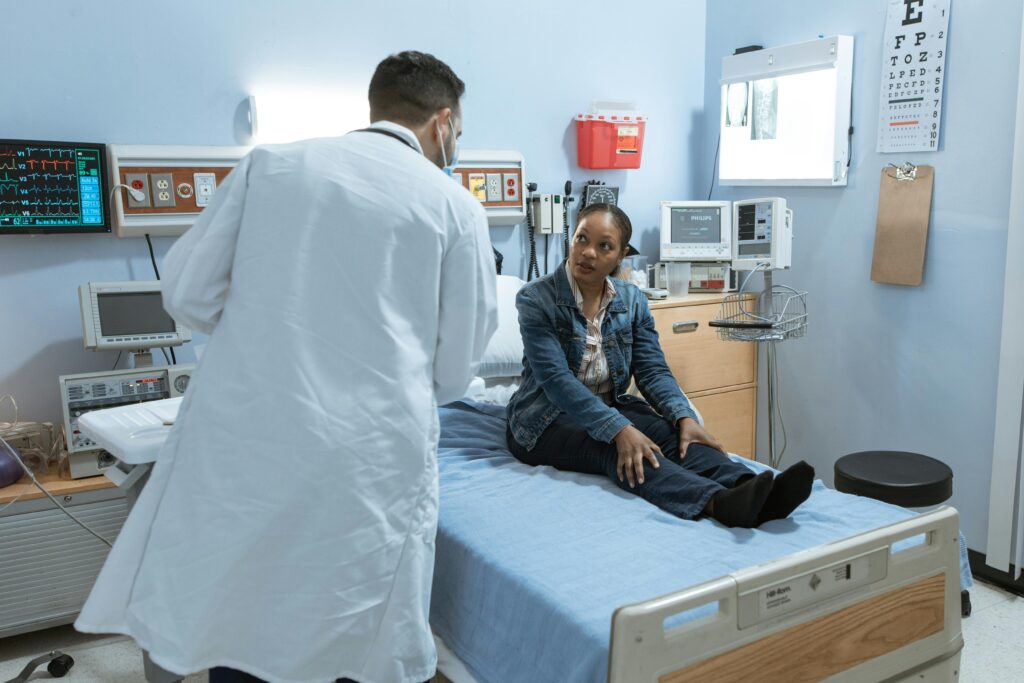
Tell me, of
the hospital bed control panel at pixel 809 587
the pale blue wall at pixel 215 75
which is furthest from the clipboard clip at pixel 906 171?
the hospital bed control panel at pixel 809 587

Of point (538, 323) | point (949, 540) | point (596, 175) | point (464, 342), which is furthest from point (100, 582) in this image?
point (596, 175)

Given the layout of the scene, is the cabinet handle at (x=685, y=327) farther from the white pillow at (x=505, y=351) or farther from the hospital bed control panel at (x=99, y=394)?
the hospital bed control panel at (x=99, y=394)

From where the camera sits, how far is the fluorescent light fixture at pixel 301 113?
303 cm

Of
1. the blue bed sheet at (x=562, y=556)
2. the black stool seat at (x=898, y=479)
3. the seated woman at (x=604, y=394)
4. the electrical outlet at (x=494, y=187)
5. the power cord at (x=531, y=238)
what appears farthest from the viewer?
the power cord at (x=531, y=238)

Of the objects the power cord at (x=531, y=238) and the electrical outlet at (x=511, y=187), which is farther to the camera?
the power cord at (x=531, y=238)

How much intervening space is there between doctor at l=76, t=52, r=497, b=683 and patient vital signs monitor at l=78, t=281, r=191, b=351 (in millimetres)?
1143

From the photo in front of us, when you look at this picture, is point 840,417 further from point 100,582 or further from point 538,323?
point 100,582

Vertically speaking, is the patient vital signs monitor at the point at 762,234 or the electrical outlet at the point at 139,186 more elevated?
the electrical outlet at the point at 139,186

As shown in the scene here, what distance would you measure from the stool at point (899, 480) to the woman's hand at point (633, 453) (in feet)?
2.52

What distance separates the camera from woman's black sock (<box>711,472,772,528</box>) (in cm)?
189

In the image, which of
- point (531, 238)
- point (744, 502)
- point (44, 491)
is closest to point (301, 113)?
point (531, 238)

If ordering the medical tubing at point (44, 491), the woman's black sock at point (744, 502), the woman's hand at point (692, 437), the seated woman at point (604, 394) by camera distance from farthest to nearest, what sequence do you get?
1. the medical tubing at point (44, 491)
2. the woman's hand at point (692, 437)
3. the seated woman at point (604, 394)
4. the woman's black sock at point (744, 502)

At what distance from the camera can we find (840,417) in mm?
3533

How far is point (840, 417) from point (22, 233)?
303 centimetres
